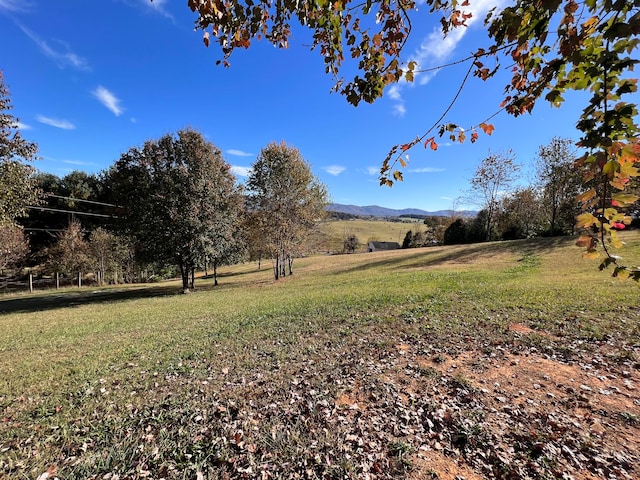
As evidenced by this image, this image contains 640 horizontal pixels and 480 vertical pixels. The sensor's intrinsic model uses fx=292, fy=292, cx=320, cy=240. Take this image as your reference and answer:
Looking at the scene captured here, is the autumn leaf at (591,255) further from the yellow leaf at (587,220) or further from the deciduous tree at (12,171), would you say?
the deciduous tree at (12,171)

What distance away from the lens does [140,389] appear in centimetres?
476

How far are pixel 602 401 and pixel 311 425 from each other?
12.7 feet

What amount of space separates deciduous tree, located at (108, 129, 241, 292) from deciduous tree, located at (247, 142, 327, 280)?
3693 millimetres

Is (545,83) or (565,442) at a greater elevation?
(545,83)

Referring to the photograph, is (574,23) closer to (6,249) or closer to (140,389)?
(140,389)

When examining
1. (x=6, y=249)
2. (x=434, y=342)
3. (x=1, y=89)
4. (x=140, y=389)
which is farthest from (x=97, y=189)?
(x=434, y=342)

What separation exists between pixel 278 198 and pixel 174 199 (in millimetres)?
7228

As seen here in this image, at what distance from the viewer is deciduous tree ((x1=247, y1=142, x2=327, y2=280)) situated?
70.8ft

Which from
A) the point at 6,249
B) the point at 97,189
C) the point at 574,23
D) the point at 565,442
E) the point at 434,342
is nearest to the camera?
A: the point at 574,23

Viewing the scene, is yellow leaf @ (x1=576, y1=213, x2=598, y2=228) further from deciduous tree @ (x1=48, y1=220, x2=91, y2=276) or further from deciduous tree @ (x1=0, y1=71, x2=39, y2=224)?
deciduous tree @ (x1=48, y1=220, x2=91, y2=276)

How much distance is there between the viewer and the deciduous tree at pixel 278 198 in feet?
70.8

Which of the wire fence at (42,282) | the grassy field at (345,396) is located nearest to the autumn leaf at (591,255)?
the grassy field at (345,396)

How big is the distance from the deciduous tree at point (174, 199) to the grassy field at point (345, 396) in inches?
359

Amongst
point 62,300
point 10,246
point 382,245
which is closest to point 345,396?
point 62,300
